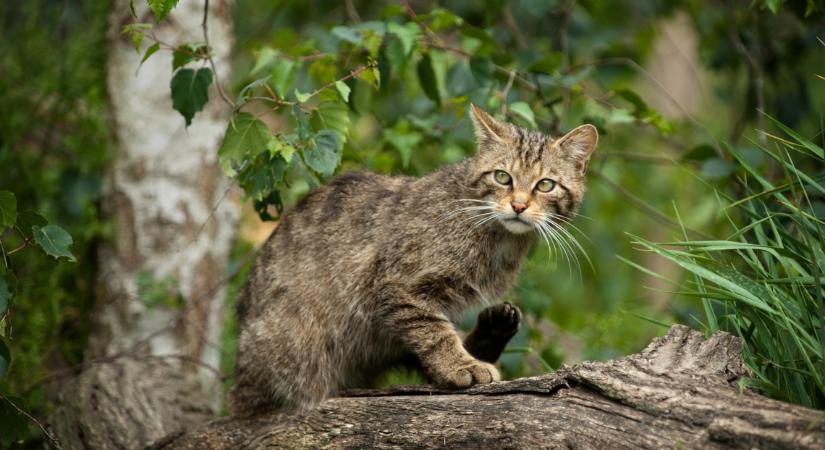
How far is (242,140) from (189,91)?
0.35 metres

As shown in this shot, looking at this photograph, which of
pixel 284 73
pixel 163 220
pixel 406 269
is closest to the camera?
pixel 406 269

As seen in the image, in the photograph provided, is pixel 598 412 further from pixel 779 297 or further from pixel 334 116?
pixel 334 116

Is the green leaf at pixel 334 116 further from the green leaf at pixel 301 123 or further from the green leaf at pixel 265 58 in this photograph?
the green leaf at pixel 265 58

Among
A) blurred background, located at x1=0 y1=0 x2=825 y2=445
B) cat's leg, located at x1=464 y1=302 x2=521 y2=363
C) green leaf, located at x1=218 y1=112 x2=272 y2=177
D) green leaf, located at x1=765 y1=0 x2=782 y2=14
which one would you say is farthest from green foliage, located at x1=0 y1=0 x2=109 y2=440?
green leaf, located at x1=765 y1=0 x2=782 y2=14

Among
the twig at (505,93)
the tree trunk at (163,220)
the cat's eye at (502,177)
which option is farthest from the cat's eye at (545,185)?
the tree trunk at (163,220)

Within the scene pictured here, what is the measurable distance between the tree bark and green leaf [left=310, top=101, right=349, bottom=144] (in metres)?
1.15

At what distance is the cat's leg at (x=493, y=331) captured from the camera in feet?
13.2

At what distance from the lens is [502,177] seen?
4.01 meters

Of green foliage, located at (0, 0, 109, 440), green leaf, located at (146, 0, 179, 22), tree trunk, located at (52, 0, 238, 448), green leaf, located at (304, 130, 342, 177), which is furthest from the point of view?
tree trunk, located at (52, 0, 238, 448)

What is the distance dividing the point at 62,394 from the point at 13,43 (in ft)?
8.12

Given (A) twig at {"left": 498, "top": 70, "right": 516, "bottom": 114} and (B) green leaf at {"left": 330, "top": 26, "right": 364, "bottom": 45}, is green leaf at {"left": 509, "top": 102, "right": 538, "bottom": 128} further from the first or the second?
(B) green leaf at {"left": 330, "top": 26, "right": 364, "bottom": 45}

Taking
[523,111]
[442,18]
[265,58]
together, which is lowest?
[523,111]

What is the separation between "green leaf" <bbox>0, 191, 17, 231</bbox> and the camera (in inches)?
122

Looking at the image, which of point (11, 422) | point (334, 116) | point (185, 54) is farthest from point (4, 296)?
point (334, 116)
